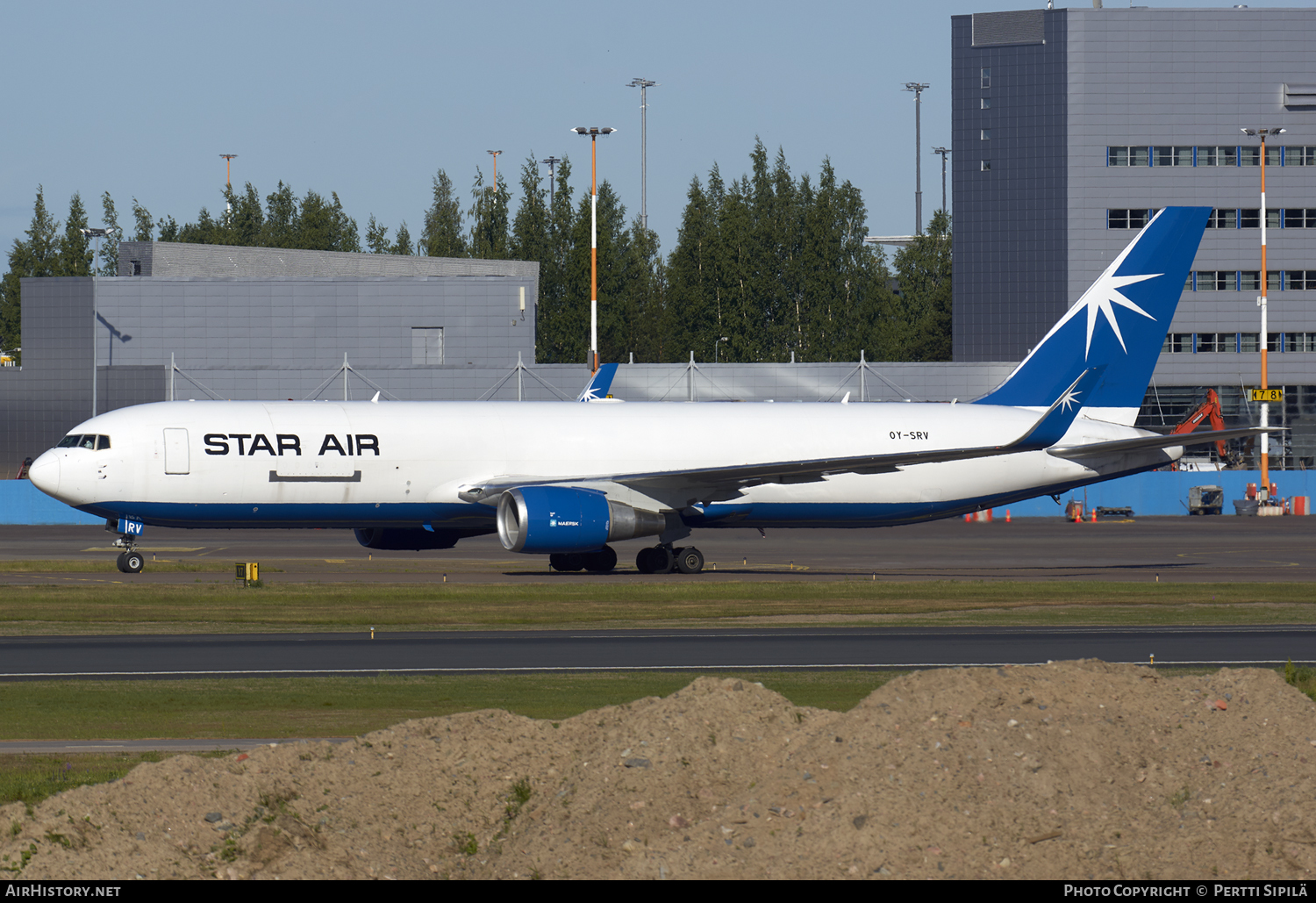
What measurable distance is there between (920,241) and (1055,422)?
10336 centimetres

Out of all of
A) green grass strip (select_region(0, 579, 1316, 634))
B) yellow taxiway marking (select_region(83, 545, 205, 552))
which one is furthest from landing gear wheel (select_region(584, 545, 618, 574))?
yellow taxiway marking (select_region(83, 545, 205, 552))

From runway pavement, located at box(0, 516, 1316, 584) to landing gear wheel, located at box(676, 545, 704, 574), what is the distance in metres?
0.37

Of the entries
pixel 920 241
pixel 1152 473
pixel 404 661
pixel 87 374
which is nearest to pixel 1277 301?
pixel 1152 473

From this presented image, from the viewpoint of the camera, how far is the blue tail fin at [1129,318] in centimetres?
4419

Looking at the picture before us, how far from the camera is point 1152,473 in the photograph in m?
78.2

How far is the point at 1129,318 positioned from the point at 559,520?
18387 mm

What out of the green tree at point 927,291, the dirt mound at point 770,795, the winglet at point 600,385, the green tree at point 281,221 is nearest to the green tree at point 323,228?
the green tree at point 281,221

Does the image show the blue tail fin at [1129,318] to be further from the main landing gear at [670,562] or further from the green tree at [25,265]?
the green tree at [25,265]

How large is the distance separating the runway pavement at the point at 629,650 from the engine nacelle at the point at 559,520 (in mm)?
9820

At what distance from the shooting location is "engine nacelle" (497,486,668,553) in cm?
3653

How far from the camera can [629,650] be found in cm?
2348

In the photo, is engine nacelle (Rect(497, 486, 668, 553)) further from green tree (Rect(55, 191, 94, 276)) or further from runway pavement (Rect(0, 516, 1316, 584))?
green tree (Rect(55, 191, 94, 276))

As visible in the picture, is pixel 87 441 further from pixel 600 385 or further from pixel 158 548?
pixel 600 385
